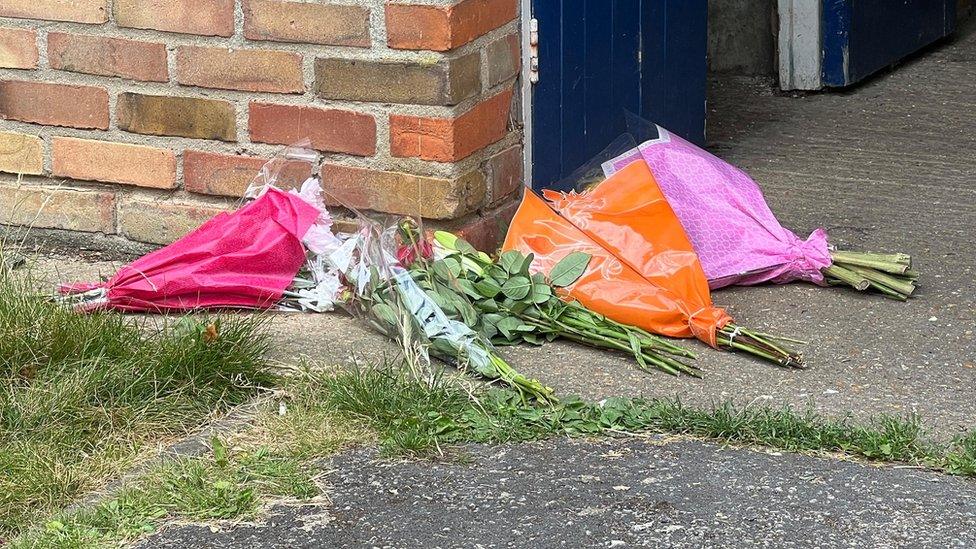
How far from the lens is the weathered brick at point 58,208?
11.7 feet

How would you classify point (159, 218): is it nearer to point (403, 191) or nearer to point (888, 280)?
point (403, 191)

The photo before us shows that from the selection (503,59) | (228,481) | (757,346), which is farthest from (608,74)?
(228,481)

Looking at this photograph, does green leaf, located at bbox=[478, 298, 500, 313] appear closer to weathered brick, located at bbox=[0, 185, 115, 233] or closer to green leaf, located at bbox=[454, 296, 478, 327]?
green leaf, located at bbox=[454, 296, 478, 327]

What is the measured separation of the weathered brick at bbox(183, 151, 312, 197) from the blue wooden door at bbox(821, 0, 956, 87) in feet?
9.41

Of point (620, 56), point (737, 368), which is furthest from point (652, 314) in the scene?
point (620, 56)

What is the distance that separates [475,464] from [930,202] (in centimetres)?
218

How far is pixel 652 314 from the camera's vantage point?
10.2ft

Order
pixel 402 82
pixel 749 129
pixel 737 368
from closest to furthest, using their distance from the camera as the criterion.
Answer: pixel 737 368, pixel 402 82, pixel 749 129

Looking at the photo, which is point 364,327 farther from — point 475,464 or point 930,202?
point 930,202

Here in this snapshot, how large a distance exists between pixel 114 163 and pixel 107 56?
0.28 meters

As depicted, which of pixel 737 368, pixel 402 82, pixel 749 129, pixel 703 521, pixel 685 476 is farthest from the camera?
pixel 749 129

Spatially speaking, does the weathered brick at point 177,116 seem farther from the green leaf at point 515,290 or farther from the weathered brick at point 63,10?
the green leaf at point 515,290

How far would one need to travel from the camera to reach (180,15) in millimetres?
3328

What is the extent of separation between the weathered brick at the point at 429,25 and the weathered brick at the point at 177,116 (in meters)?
0.50
